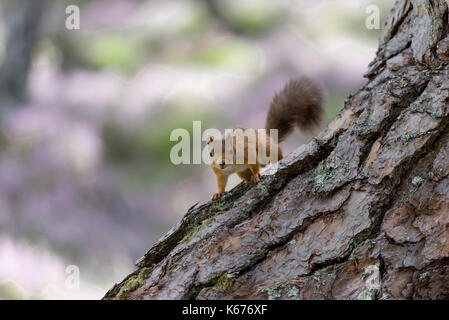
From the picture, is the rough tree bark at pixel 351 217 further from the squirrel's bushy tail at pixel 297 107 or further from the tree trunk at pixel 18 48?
the tree trunk at pixel 18 48

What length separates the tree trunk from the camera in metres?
3.31

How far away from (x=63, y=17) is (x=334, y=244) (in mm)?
4199

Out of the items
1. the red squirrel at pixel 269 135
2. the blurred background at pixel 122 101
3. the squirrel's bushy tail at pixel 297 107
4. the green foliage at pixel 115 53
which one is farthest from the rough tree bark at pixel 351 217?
the green foliage at pixel 115 53

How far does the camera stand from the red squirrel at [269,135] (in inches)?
61.0

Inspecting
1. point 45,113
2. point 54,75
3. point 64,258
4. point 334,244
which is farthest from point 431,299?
point 54,75

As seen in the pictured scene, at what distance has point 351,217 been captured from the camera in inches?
40.0

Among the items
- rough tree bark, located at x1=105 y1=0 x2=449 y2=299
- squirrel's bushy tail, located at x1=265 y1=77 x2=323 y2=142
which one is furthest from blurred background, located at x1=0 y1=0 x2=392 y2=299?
rough tree bark, located at x1=105 y1=0 x2=449 y2=299

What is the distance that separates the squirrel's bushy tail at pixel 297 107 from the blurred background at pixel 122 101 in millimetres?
1339

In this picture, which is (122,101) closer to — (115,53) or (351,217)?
(115,53)

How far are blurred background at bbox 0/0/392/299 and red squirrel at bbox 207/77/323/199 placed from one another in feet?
4.42

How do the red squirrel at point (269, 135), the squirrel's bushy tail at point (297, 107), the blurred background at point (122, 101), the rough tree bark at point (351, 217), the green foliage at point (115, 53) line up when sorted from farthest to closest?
the green foliage at point (115, 53), the blurred background at point (122, 101), the squirrel's bushy tail at point (297, 107), the red squirrel at point (269, 135), the rough tree bark at point (351, 217)

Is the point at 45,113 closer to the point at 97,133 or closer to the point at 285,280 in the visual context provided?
the point at 97,133

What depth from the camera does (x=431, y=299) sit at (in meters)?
0.94

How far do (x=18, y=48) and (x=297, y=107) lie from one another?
240cm
